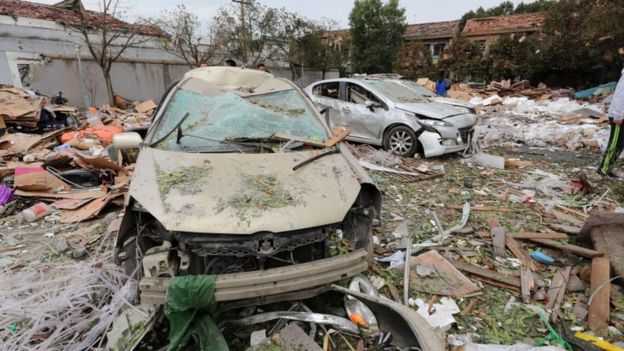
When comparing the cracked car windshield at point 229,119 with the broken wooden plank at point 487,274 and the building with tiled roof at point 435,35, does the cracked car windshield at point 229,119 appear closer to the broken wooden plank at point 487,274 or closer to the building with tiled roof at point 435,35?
the broken wooden plank at point 487,274

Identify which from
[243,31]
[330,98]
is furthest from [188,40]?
[330,98]

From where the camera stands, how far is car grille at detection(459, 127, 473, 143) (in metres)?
6.66

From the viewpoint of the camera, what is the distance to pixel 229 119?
324 centimetres

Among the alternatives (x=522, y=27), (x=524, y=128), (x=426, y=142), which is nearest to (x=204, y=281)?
(x=426, y=142)

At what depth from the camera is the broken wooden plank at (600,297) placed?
8.40 ft

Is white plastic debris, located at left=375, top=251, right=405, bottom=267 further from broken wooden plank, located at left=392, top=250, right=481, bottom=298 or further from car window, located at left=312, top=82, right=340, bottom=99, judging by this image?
car window, located at left=312, top=82, right=340, bottom=99

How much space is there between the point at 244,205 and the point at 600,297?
2913mm

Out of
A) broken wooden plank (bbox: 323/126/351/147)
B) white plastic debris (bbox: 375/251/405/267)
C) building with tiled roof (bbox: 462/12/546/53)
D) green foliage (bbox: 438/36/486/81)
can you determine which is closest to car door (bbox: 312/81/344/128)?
broken wooden plank (bbox: 323/126/351/147)

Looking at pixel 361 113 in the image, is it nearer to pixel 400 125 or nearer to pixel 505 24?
pixel 400 125

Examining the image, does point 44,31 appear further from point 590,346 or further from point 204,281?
point 590,346

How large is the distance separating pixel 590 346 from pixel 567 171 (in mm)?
5126

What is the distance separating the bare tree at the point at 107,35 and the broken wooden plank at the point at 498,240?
14.1 m

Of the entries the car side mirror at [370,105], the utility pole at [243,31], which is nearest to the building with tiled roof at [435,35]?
the utility pole at [243,31]

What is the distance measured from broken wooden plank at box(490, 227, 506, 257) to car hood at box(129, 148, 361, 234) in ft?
6.50
